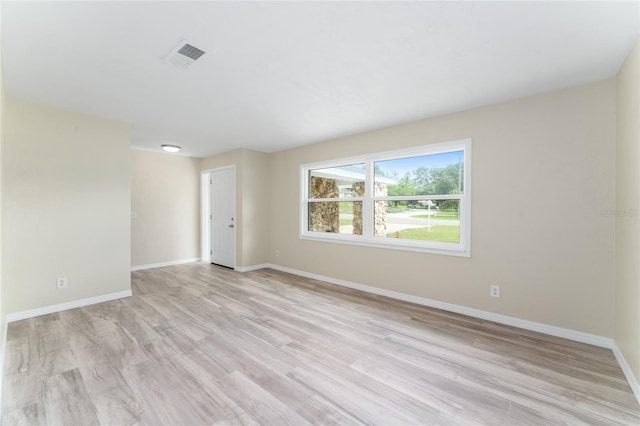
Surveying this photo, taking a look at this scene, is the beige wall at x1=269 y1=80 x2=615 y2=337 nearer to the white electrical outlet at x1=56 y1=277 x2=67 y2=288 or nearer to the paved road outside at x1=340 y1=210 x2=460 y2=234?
the paved road outside at x1=340 y1=210 x2=460 y2=234

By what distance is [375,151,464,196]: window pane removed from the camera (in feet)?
10.8

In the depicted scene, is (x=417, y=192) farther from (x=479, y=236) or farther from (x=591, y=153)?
(x=591, y=153)

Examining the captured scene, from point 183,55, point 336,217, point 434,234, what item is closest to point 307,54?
point 183,55

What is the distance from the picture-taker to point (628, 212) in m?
2.04

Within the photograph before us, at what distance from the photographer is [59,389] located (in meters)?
1.79

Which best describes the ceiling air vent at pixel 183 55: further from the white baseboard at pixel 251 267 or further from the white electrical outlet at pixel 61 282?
the white baseboard at pixel 251 267

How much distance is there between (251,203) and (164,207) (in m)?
2.04

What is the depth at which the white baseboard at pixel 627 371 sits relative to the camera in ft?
5.74

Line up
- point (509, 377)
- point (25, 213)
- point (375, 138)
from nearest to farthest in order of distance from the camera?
point (509, 377)
point (25, 213)
point (375, 138)

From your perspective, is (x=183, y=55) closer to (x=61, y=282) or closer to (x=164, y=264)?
(x=61, y=282)

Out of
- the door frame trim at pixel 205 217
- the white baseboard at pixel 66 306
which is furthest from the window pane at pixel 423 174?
the door frame trim at pixel 205 217

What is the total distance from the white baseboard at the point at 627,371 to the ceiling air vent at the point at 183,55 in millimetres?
3911

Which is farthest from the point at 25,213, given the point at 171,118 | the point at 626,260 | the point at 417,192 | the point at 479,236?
the point at 626,260

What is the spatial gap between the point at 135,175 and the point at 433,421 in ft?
20.0
